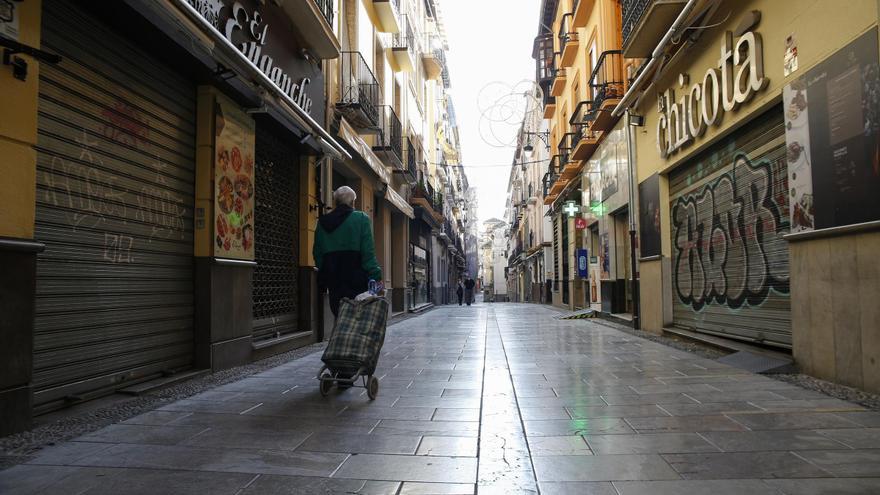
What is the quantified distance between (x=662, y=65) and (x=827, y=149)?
493 cm

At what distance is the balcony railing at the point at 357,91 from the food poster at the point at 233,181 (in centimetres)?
403

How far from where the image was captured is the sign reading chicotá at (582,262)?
65.1ft

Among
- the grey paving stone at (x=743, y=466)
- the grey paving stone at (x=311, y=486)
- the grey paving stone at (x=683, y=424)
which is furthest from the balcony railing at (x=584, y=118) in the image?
the grey paving stone at (x=311, y=486)

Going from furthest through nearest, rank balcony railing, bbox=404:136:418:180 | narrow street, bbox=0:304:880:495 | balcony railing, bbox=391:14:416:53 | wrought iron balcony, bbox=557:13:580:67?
1. wrought iron balcony, bbox=557:13:580:67
2. balcony railing, bbox=404:136:418:180
3. balcony railing, bbox=391:14:416:53
4. narrow street, bbox=0:304:880:495

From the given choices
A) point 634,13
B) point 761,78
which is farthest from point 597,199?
point 761,78

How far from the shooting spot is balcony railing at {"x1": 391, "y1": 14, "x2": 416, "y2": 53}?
703 inches

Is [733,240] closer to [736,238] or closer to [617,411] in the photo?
[736,238]

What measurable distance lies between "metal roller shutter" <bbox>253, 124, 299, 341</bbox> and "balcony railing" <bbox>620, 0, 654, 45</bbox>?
6439 millimetres

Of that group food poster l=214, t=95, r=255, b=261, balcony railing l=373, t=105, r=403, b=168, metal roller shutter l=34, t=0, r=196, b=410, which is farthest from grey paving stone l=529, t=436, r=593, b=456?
balcony railing l=373, t=105, r=403, b=168

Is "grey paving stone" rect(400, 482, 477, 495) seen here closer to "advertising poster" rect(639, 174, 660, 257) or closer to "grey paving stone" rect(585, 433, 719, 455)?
"grey paving stone" rect(585, 433, 719, 455)

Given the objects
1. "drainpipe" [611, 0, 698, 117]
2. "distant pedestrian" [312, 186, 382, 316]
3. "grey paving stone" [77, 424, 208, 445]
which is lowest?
"grey paving stone" [77, 424, 208, 445]

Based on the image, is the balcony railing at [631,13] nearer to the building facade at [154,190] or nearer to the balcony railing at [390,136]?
the building facade at [154,190]

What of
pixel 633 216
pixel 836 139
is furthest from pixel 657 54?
pixel 836 139

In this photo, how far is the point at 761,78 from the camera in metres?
6.50
